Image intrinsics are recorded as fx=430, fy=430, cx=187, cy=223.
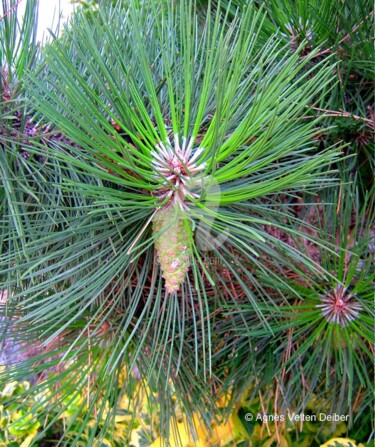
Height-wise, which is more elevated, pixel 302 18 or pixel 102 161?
pixel 302 18

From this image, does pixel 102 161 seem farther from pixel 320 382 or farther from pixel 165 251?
pixel 320 382

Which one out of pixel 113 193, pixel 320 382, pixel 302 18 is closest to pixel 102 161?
pixel 113 193

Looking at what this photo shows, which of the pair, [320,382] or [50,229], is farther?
[320,382]

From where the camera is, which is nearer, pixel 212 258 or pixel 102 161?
pixel 102 161

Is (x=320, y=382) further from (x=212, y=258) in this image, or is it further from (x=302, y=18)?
(x=302, y=18)

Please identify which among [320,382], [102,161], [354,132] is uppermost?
[354,132]

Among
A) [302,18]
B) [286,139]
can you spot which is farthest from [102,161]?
[302,18]
